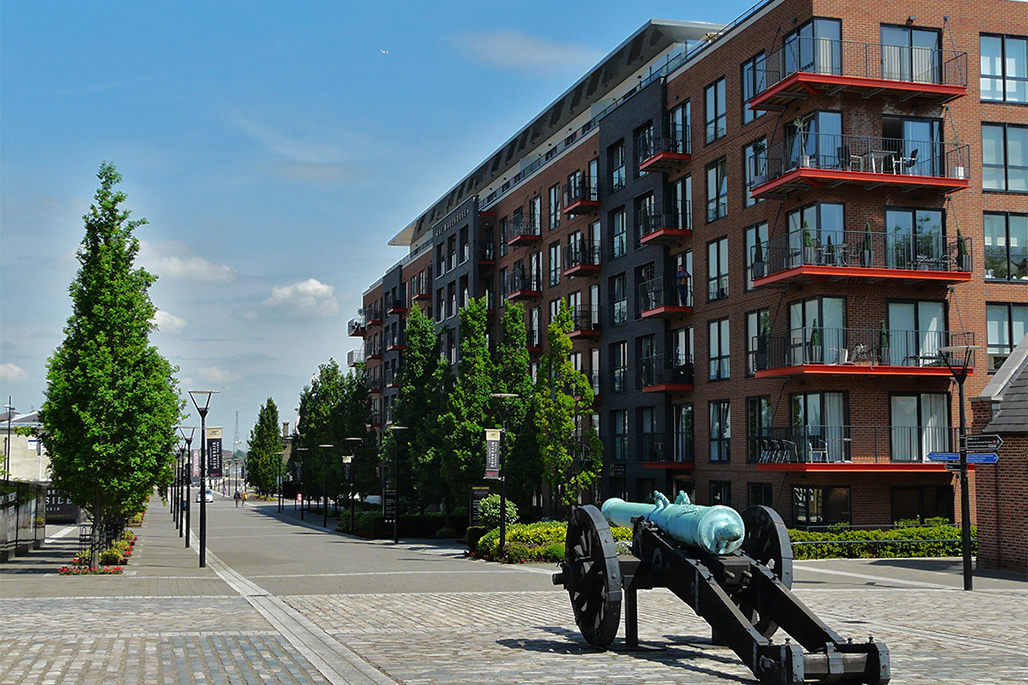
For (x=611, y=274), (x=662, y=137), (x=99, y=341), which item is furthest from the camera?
(x=611, y=274)

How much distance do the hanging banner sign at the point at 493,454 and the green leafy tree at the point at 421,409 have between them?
9.35 metres

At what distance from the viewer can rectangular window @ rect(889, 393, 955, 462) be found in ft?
106

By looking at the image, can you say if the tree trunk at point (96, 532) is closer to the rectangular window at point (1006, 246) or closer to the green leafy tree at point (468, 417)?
the green leafy tree at point (468, 417)

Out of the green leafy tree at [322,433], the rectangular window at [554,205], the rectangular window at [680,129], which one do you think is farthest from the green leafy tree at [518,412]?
the green leafy tree at [322,433]

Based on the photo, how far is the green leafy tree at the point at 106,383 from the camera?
27875 millimetres

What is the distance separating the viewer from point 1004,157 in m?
34.7

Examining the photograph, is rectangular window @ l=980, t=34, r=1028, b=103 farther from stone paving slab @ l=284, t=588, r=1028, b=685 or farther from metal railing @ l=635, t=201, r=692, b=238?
stone paving slab @ l=284, t=588, r=1028, b=685

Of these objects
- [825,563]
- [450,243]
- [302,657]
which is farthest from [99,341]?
[450,243]

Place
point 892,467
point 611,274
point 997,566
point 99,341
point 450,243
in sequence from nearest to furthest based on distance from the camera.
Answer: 1. point 997,566
2. point 99,341
3. point 892,467
4. point 611,274
5. point 450,243

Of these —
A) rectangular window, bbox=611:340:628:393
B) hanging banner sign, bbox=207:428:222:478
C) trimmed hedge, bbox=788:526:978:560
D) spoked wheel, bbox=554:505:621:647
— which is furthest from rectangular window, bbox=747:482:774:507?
spoked wheel, bbox=554:505:621:647

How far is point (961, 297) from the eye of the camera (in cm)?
3362

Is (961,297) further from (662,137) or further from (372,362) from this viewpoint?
(372,362)

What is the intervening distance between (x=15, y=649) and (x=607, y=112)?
3776cm

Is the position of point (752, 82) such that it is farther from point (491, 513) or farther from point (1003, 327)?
point (491, 513)
